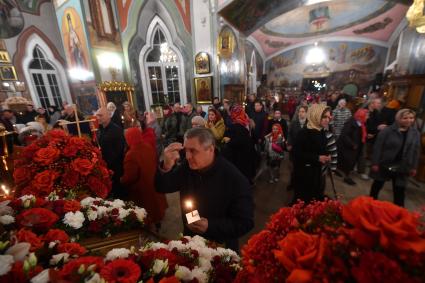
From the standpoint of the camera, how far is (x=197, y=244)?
1.27 metres

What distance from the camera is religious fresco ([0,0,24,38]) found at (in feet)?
27.2

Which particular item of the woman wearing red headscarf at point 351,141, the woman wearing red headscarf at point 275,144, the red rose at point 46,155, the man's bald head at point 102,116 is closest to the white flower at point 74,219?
the red rose at point 46,155

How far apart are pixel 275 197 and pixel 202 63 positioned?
22.8ft

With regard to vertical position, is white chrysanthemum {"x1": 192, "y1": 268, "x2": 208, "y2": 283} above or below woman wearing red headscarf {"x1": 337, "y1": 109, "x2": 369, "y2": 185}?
above

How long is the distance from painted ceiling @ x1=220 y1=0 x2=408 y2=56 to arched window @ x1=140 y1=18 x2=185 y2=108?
357 cm

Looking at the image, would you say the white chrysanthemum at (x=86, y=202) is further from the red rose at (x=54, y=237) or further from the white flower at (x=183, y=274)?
the white flower at (x=183, y=274)

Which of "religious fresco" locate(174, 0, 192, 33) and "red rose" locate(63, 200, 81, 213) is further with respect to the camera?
"religious fresco" locate(174, 0, 192, 33)

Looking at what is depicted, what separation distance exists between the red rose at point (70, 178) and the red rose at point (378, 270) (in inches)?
78.1

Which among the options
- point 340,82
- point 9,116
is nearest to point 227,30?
point 9,116

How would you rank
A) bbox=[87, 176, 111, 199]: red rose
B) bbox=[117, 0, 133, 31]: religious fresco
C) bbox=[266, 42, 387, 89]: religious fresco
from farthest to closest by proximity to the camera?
bbox=[266, 42, 387, 89]: religious fresco → bbox=[117, 0, 133, 31]: religious fresco → bbox=[87, 176, 111, 199]: red rose

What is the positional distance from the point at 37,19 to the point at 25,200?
12094mm

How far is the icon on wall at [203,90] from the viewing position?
936cm

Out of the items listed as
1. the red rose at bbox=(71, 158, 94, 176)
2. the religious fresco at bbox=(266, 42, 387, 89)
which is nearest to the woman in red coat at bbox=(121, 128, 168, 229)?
the red rose at bbox=(71, 158, 94, 176)

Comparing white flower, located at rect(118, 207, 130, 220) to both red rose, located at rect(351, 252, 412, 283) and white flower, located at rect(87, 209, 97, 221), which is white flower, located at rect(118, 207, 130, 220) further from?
red rose, located at rect(351, 252, 412, 283)
